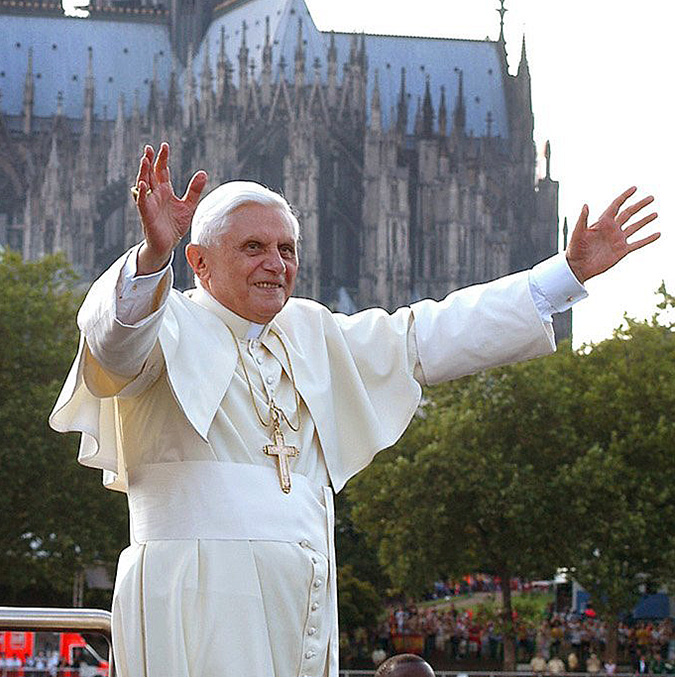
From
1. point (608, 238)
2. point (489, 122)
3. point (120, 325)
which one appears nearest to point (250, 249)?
point (120, 325)

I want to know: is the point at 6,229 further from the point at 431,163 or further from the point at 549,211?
the point at 549,211

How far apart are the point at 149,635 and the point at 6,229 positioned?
63.2 metres

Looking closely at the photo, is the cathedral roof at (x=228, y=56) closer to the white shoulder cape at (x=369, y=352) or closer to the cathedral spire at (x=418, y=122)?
the cathedral spire at (x=418, y=122)

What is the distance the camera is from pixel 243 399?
11.8ft

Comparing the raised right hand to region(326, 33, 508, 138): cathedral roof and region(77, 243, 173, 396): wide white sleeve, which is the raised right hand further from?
region(326, 33, 508, 138): cathedral roof

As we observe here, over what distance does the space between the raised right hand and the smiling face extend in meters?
0.33

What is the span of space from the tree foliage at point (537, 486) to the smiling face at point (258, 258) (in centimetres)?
2628

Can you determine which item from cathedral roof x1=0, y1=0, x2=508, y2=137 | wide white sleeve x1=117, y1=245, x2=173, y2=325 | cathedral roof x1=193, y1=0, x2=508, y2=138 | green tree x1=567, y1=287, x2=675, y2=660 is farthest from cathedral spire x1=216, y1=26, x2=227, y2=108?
wide white sleeve x1=117, y1=245, x2=173, y2=325

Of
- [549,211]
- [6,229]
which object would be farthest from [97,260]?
[549,211]

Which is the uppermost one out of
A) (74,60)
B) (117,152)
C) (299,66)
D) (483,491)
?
(74,60)

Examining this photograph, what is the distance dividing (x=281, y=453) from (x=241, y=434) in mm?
95

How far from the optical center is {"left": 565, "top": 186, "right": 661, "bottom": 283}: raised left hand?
381 cm

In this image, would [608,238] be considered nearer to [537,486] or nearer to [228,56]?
[537,486]

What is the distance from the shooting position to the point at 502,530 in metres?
30.8
